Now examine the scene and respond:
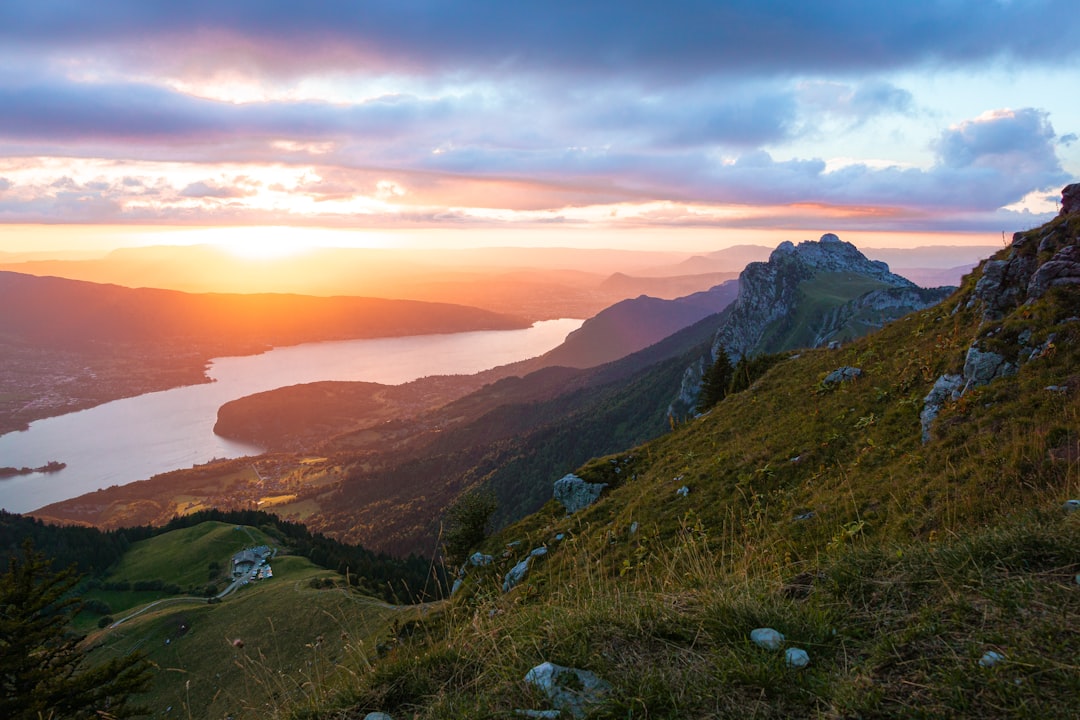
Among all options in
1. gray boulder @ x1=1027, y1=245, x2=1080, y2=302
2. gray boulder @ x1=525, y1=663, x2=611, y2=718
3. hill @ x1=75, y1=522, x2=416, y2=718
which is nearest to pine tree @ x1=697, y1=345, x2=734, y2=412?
gray boulder @ x1=1027, y1=245, x2=1080, y2=302

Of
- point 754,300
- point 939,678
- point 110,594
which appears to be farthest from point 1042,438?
point 754,300

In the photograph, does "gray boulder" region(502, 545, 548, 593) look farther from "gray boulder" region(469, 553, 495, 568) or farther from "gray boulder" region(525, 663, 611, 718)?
"gray boulder" region(525, 663, 611, 718)

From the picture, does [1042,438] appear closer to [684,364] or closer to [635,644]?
[635,644]

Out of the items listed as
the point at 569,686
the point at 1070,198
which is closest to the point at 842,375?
the point at 1070,198

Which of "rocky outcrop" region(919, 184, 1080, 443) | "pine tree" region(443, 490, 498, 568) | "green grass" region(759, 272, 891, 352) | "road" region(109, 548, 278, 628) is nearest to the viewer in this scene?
"rocky outcrop" region(919, 184, 1080, 443)

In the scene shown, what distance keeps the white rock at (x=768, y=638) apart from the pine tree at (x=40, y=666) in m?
16.7

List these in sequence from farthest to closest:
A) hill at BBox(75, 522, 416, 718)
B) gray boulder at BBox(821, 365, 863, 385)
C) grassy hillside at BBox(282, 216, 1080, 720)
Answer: hill at BBox(75, 522, 416, 718), gray boulder at BBox(821, 365, 863, 385), grassy hillside at BBox(282, 216, 1080, 720)

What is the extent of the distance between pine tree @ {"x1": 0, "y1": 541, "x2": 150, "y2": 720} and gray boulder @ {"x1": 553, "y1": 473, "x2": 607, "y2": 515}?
17230mm

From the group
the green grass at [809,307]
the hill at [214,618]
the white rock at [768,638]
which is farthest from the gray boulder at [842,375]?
the green grass at [809,307]

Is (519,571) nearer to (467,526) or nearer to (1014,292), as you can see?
(467,526)

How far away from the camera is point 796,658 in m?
4.02

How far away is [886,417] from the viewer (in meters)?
15.5

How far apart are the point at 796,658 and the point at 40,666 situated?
24.1 metres

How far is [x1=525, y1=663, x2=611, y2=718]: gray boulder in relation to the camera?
153 inches
